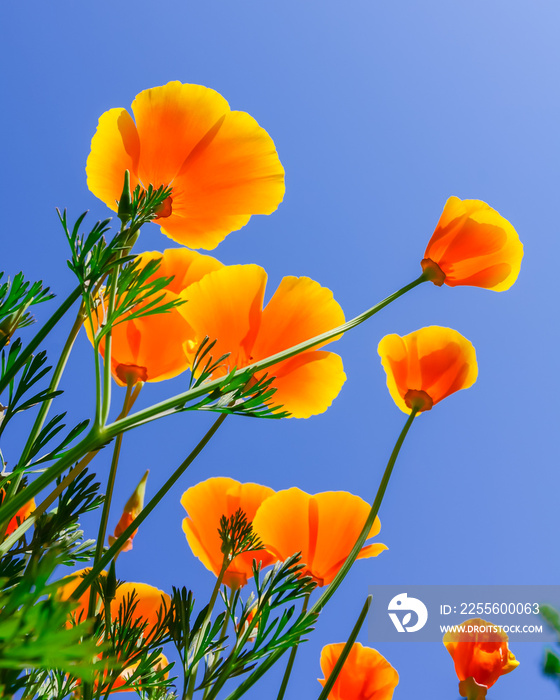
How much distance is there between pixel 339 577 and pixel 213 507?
33cm

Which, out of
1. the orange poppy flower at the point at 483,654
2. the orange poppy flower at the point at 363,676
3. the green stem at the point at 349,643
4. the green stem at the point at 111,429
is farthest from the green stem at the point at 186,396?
the orange poppy flower at the point at 483,654

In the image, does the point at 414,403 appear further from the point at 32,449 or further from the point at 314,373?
the point at 32,449

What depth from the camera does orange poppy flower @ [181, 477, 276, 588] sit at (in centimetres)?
90

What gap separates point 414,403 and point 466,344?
14 cm

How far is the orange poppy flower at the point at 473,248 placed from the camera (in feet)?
2.72

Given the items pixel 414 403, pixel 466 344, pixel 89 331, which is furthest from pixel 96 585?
pixel 466 344

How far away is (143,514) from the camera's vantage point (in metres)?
0.55

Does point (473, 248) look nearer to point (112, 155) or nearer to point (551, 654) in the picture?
point (112, 155)

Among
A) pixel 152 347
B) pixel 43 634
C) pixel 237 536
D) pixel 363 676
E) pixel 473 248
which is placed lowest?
pixel 43 634

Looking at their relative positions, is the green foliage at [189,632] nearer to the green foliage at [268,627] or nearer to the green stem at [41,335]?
the green foliage at [268,627]

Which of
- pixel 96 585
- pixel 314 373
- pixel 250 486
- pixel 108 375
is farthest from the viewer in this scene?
pixel 250 486

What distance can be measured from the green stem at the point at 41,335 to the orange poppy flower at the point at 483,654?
1021 mm

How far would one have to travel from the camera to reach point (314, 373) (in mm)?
788

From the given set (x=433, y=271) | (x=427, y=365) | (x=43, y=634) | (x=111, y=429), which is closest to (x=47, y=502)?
(x=111, y=429)
